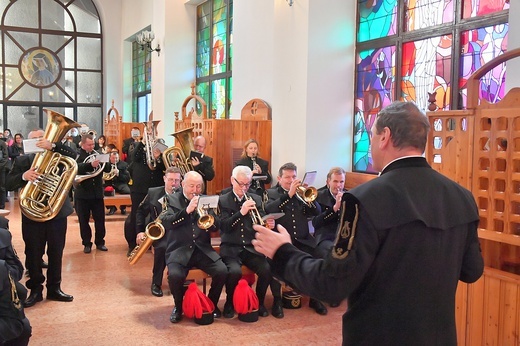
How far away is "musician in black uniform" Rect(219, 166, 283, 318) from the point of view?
529 centimetres

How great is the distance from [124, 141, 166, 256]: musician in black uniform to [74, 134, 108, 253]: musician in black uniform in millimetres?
448

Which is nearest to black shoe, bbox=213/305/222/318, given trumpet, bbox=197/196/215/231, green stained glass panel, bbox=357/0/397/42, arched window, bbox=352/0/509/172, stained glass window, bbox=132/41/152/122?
trumpet, bbox=197/196/215/231

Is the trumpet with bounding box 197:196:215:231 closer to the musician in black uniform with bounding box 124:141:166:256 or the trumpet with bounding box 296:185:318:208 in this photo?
the trumpet with bounding box 296:185:318:208

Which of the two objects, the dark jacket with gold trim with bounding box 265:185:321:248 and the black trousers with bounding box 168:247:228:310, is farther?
the dark jacket with gold trim with bounding box 265:185:321:248

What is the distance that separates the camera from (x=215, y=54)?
12016 millimetres

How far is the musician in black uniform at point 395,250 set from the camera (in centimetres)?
188

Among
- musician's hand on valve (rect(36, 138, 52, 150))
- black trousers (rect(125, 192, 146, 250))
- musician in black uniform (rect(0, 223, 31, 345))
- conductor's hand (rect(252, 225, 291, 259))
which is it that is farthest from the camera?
black trousers (rect(125, 192, 146, 250))

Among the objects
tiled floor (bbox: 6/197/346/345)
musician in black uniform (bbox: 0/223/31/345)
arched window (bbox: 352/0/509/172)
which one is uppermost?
arched window (bbox: 352/0/509/172)

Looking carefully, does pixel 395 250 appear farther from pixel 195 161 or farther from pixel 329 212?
pixel 195 161

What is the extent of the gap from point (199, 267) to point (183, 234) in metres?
0.34

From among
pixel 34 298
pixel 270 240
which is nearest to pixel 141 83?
pixel 34 298

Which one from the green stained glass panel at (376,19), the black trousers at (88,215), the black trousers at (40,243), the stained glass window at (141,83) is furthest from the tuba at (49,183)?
the stained glass window at (141,83)

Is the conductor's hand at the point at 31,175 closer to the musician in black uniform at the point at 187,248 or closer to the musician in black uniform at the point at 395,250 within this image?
the musician in black uniform at the point at 187,248

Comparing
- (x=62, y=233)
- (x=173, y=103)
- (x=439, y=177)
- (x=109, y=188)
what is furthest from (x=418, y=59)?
(x=173, y=103)
